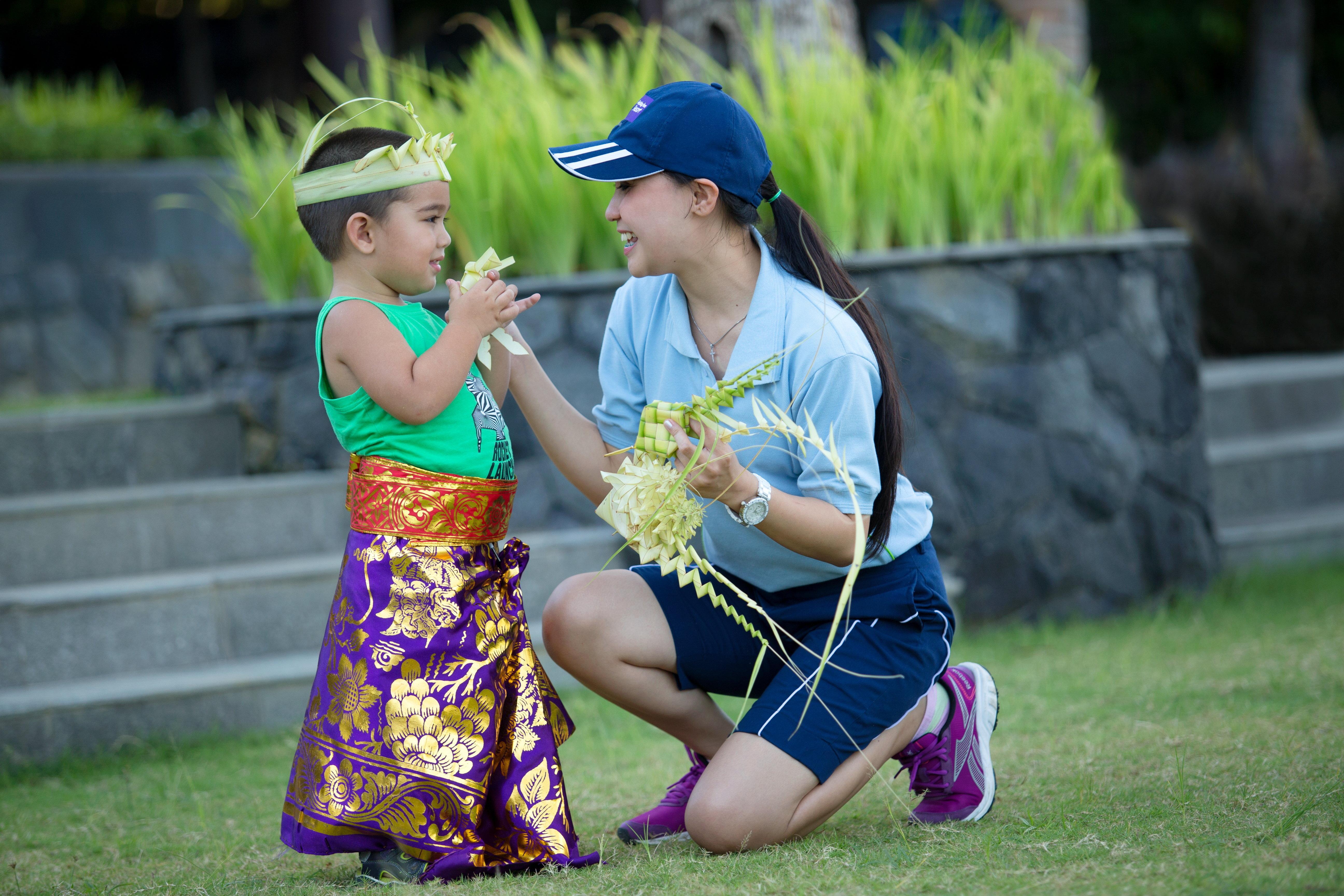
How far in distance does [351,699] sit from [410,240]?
772 mm

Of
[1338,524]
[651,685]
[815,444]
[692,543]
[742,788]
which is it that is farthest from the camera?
[1338,524]

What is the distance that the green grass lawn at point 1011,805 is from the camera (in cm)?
195

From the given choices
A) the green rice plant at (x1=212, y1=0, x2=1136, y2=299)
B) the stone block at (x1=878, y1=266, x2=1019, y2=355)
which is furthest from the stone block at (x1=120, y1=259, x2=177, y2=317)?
the stone block at (x1=878, y1=266, x2=1019, y2=355)

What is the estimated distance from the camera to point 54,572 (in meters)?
3.70

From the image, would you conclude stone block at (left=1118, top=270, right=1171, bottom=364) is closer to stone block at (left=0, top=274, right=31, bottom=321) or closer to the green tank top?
the green tank top

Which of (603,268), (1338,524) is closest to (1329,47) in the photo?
(1338,524)

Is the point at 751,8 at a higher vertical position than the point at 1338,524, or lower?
higher

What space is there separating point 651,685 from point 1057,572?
2.26 meters

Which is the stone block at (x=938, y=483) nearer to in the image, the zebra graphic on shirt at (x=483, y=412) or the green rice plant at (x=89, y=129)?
the zebra graphic on shirt at (x=483, y=412)

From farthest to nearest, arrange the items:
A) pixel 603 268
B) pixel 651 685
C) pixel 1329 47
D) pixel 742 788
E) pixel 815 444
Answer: pixel 1329 47, pixel 603 268, pixel 651 685, pixel 742 788, pixel 815 444

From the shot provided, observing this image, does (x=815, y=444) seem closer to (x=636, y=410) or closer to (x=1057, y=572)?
(x=636, y=410)

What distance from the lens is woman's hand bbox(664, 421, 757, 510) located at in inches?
77.0

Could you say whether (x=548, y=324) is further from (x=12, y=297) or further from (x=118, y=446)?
(x=12, y=297)

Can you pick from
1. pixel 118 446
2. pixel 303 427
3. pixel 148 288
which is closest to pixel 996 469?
pixel 303 427
